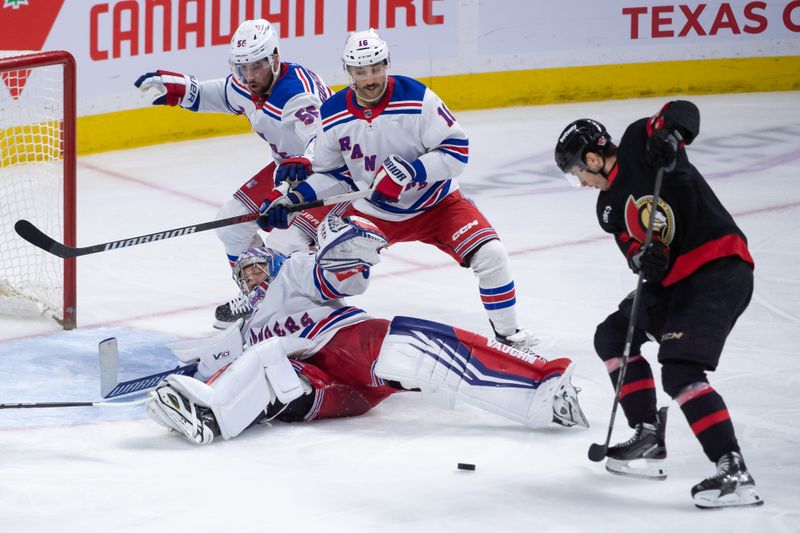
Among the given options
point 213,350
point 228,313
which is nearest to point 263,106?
point 228,313

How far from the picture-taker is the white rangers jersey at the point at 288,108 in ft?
15.8

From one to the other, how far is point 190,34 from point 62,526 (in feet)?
15.7

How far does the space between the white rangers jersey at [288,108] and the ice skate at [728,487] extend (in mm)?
2091

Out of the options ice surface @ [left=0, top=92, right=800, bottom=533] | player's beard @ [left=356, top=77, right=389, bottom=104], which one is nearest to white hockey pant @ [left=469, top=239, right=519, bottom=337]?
ice surface @ [left=0, top=92, right=800, bottom=533]

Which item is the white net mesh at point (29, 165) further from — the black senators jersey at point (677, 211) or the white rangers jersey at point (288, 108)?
the black senators jersey at point (677, 211)

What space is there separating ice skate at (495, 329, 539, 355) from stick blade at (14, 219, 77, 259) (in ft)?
4.97

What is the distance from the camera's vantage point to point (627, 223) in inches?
127

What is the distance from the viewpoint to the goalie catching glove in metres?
3.76

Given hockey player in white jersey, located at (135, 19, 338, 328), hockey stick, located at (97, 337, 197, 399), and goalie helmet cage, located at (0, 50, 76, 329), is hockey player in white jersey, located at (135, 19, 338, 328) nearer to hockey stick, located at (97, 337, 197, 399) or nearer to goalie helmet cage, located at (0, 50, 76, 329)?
goalie helmet cage, located at (0, 50, 76, 329)

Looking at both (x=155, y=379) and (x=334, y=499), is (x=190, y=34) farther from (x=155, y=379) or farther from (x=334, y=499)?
(x=334, y=499)

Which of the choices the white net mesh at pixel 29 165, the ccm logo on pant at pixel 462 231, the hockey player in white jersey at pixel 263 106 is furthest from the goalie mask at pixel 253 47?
the white net mesh at pixel 29 165

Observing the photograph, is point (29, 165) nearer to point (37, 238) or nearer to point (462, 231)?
point (37, 238)

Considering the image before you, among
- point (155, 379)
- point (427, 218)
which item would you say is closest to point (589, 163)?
point (427, 218)

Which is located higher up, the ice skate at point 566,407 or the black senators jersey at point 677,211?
the black senators jersey at point 677,211
